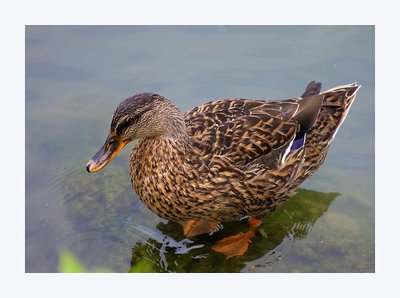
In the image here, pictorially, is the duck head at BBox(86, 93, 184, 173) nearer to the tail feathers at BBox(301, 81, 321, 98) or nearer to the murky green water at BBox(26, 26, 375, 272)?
the murky green water at BBox(26, 26, 375, 272)

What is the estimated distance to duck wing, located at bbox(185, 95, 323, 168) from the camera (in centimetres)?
438

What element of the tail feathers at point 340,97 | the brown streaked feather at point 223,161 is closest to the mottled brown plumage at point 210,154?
the brown streaked feather at point 223,161

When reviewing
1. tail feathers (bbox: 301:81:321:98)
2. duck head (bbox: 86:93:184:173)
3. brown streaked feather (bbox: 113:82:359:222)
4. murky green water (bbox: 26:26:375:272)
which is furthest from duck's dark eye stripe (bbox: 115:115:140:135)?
tail feathers (bbox: 301:81:321:98)

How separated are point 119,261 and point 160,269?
1.28ft

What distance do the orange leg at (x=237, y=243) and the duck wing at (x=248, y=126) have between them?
64 centimetres

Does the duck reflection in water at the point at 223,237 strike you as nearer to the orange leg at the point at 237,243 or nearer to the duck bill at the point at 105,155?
the orange leg at the point at 237,243

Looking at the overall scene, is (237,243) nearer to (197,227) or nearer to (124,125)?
(197,227)

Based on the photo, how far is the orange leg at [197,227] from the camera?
184 inches

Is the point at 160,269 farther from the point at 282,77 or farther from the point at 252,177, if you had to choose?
the point at 282,77

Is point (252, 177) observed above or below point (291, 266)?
above

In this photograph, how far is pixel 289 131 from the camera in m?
4.62

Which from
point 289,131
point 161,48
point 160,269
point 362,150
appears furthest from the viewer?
point 161,48

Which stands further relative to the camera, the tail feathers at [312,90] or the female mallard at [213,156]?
the tail feathers at [312,90]

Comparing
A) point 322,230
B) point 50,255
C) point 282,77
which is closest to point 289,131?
point 322,230
